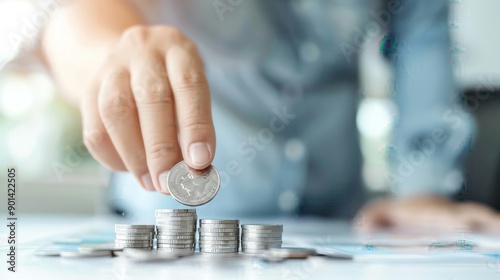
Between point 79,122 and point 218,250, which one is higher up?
point 79,122

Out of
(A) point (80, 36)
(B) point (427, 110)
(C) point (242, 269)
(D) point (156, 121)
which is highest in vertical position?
(A) point (80, 36)

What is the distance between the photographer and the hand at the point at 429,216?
1410mm

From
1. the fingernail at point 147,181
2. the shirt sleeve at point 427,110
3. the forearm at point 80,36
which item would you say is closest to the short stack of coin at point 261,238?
the fingernail at point 147,181

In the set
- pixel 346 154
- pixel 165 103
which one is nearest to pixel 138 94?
pixel 165 103

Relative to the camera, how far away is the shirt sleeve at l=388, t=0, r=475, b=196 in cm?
154

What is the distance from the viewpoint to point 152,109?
968mm

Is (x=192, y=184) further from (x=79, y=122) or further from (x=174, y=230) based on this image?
(x=79, y=122)

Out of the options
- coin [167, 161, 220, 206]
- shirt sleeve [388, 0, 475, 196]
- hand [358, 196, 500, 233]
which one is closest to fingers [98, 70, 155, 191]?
coin [167, 161, 220, 206]

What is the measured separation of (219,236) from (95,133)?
335mm

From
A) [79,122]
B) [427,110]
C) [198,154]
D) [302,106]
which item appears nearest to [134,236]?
[198,154]

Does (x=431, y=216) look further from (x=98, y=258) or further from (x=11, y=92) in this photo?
(x=11, y=92)

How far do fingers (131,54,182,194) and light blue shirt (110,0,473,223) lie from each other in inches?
19.3

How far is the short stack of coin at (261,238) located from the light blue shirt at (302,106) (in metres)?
0.61

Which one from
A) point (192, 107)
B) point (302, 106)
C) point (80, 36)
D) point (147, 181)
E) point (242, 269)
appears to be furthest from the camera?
point (302, 106)
